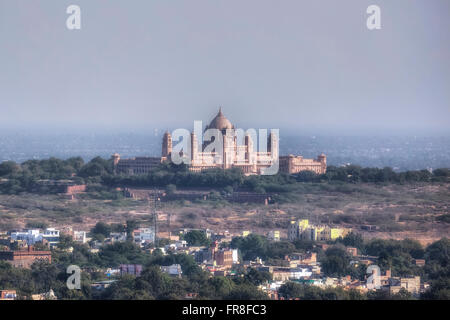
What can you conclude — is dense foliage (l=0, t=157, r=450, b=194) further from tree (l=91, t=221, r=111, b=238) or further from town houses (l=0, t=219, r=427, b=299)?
tree (l=91, t=221, r=111, b=238)

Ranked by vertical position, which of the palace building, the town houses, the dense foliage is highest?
the palace building

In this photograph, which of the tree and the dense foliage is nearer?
the tree

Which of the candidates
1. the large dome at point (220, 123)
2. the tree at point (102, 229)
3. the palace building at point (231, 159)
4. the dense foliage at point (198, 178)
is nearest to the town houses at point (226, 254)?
the tree at point (102, 229)

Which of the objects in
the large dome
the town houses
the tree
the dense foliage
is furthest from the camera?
the large dome

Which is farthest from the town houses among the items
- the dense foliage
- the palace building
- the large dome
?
the large dome

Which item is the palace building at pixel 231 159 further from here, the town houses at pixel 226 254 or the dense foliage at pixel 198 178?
the town houses at pixel 226 254

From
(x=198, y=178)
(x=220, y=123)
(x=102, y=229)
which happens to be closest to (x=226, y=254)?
(x=102, y=229)
